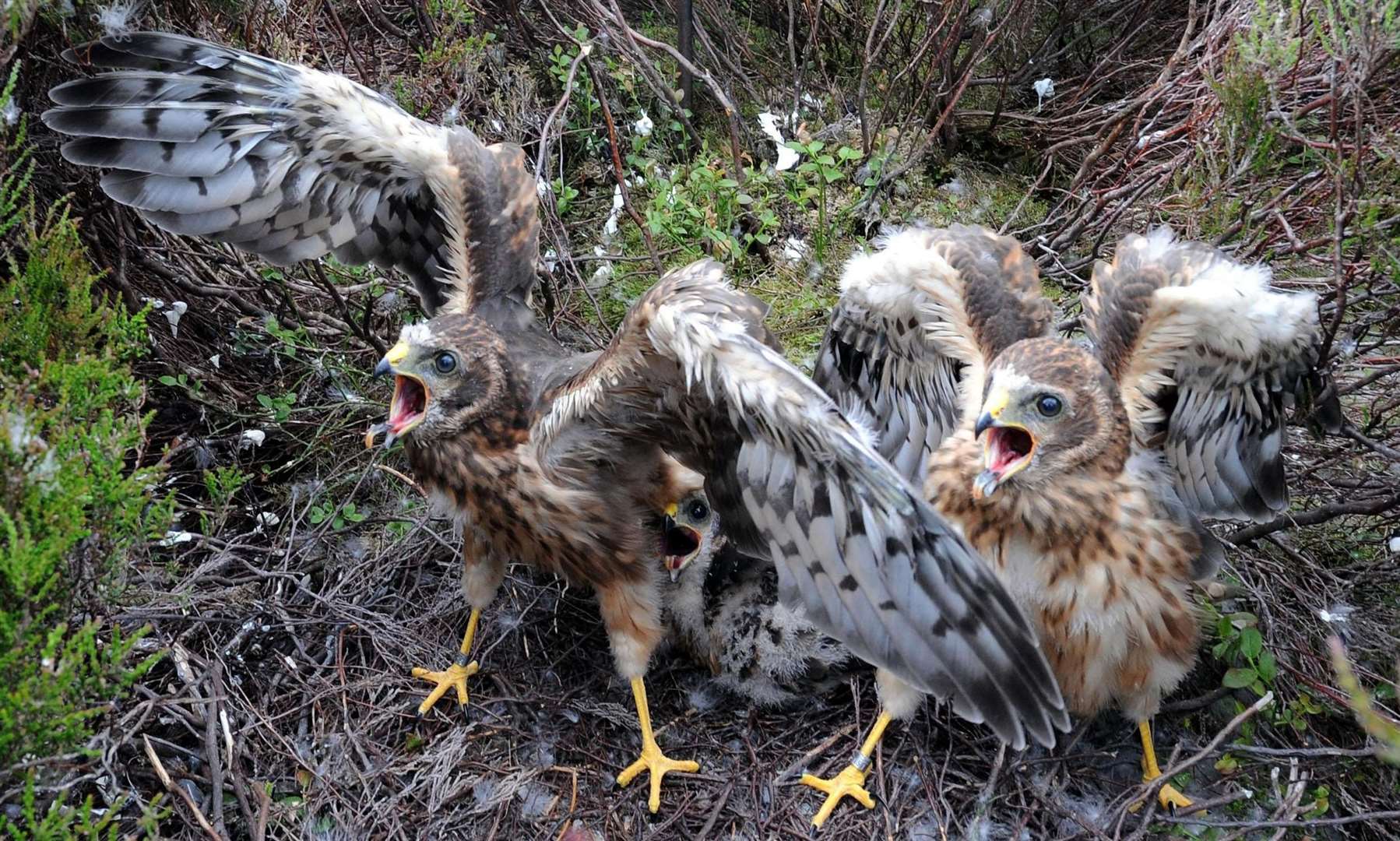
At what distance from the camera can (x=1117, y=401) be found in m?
2.62

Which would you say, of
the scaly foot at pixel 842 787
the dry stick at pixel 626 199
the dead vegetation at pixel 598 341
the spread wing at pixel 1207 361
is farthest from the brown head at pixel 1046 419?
the dry stick at pixel 626 199

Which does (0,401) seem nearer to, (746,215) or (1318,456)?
(746,215)

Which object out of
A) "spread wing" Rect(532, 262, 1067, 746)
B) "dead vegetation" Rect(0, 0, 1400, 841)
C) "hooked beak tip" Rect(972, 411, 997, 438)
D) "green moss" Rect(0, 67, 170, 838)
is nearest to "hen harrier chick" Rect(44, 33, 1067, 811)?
"spread wing" Rect(532, 262, 1067, 746)

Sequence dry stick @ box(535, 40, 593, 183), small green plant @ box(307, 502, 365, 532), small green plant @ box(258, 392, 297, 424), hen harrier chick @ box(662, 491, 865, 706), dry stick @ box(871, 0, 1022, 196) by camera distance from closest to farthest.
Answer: hen harrier chick @ box(662, 491, 865, 706) < small green plant @ box(307, 502, 365, 532) < small green plant @ box(258, 392, 297, 424) < dry stick @ box(535, 40, 593, 183) < dry stick @ box(871, 0, 1022, 196)

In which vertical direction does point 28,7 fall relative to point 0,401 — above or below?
above

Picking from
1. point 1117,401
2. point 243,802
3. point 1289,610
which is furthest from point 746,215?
point 243,802

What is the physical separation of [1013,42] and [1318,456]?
7.71ft

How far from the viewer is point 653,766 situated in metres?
3.03

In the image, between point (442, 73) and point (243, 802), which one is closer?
point (243, 802)

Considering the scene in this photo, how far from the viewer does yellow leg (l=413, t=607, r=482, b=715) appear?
3195 mm

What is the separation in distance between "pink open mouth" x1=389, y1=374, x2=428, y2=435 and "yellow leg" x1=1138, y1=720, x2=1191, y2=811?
2.23 m

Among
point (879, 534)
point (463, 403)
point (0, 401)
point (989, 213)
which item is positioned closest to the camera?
point (0, 401)

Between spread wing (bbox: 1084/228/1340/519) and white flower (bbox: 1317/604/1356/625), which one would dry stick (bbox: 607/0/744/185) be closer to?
spread wing (bbox: 1084/228/1340/519)

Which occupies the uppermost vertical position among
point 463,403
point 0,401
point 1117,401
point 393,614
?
point 1117,401
